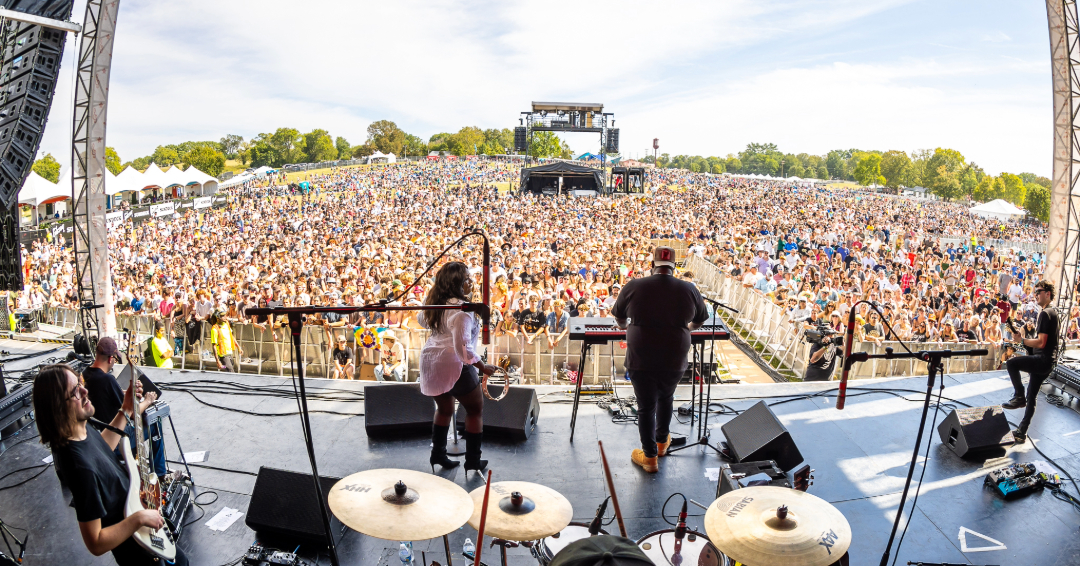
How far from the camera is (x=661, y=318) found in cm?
356

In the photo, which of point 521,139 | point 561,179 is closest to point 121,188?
point 521,139

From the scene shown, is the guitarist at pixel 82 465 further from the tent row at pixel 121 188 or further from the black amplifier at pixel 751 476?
the tent row at pixel 121 188

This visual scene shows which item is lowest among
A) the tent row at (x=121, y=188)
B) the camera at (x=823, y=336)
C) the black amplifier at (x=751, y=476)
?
the black amplifier at (x=751, y=476)

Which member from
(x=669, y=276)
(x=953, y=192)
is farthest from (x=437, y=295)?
(x=953, y=192)

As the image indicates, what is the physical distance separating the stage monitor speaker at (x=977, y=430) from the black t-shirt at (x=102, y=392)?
5.15m

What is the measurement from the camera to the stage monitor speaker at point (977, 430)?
162 inches

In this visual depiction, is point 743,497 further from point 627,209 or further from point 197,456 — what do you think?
point 627,209

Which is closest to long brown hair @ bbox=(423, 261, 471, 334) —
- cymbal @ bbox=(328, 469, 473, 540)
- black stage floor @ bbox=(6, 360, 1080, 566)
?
cymbal @ bbox=(328, 469, 473, 540)

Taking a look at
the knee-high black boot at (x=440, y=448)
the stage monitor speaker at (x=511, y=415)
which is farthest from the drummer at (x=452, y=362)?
the stage monitor speaker at (x=511, y=415)

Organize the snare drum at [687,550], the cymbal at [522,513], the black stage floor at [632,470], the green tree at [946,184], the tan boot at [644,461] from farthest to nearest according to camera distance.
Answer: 1. the green tree at [946,184]
2. the tan boot at [644,461]
3. the black stage floor at [632,470]
4. the snare drum at [687,550]
5. the cymbal at [522,513]

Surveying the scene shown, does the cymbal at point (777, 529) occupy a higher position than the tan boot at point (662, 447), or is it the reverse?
the cymbal at point (777, 529)

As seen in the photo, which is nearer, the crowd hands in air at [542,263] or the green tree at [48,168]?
the crowd hands in air at [542,263]

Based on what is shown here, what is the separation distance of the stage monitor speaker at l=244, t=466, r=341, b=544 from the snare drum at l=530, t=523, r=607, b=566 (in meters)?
1.09

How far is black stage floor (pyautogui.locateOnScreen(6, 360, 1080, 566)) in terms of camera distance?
10.5 feet
